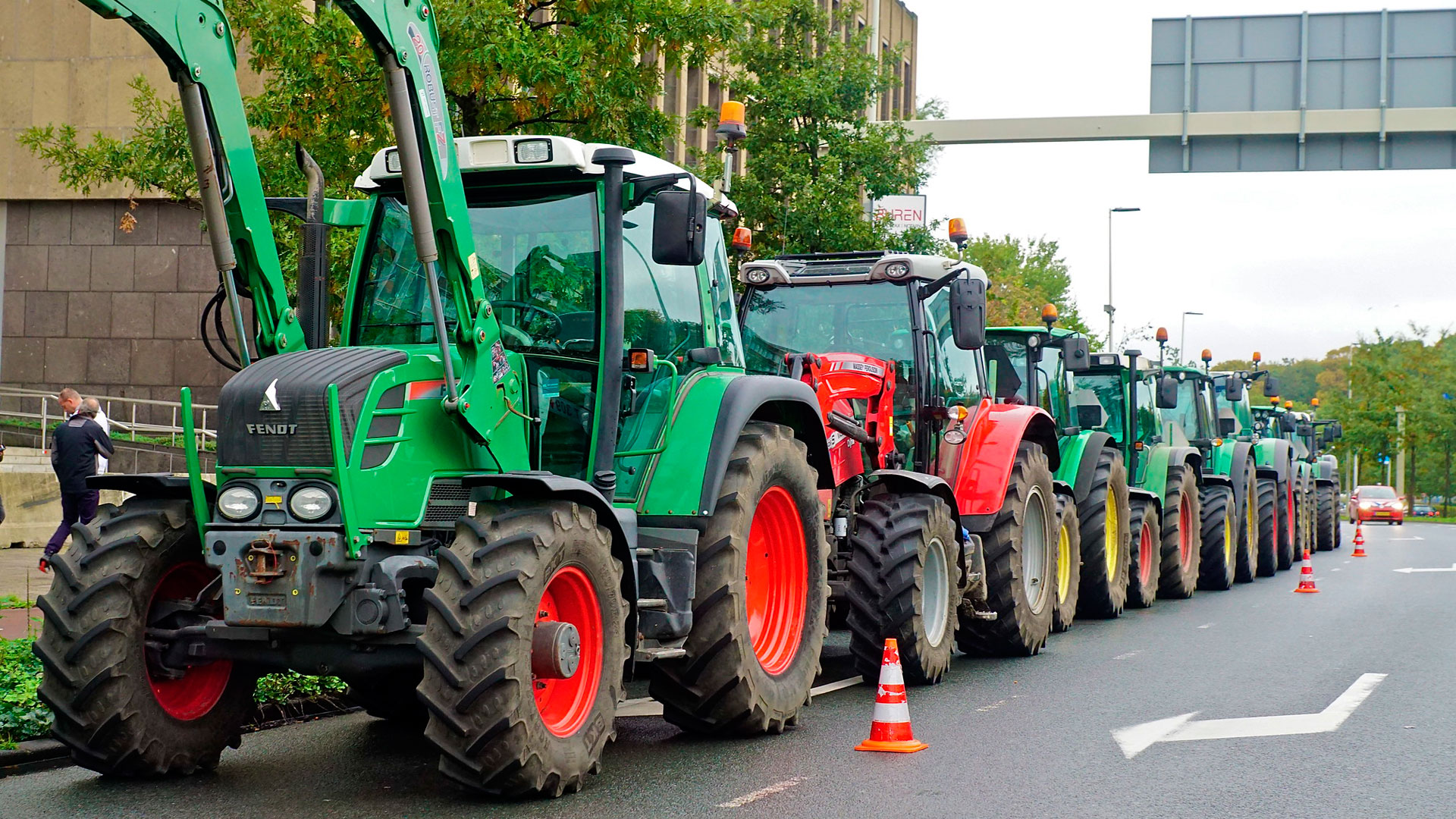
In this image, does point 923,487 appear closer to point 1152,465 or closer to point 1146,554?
point 1146,554

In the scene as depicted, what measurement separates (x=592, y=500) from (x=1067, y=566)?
814cm

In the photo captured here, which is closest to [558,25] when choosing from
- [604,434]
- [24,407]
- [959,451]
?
[959,451]

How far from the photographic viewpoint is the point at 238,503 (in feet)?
20.8

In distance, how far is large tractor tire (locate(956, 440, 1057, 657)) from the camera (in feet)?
38.2

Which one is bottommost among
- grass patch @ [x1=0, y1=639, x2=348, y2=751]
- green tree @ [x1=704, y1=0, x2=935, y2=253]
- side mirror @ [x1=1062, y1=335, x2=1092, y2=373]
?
grass patch @ [x1=0, y1=639, x2=348, y2=751]

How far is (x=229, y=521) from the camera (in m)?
6.34

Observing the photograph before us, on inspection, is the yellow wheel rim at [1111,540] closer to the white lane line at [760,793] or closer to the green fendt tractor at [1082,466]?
the green fendt tractor at [1082,466]

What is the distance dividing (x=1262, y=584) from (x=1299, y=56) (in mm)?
8415

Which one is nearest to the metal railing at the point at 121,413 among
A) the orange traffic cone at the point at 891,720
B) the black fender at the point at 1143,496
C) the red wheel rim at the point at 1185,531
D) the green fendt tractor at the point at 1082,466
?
the green fendt tractor at the point at 1082,466

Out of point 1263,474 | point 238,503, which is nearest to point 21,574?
point 238,503

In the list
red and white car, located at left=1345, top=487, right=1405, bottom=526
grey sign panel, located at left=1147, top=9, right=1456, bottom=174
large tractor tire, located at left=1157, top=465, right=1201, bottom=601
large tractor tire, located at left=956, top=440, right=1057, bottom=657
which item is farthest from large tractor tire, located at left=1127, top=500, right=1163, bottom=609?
red and white car, located at left=1345, top=487, right=1405, bottom=526

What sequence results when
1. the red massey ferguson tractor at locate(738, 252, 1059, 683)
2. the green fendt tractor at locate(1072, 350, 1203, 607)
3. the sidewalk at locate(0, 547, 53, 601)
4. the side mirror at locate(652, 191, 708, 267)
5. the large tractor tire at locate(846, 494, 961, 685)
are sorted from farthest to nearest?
the green fendt tractor at locate(1072, 350, 1203, 607), the sidewalk at locate(0, 547, 53, 601), the red massey ferguson tractor at locate(738, 252, 1059, 683), the large tractor tire at locate(846, 494, 961, 685), the side mirror at locate(652, 191, 708, 267)

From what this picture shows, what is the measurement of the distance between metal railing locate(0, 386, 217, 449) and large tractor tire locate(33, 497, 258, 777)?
16.7m

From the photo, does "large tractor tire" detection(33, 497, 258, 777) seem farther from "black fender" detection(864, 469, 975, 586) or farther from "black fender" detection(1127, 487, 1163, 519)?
"black fender" detection(1127, 487, 1163, 519)
